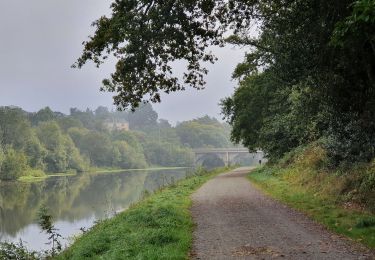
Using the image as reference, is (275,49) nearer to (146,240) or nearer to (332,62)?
(332,62)

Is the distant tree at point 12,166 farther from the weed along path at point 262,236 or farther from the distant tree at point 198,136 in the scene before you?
the distant tree at point 198,136

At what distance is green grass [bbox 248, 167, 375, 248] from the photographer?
1153 cm

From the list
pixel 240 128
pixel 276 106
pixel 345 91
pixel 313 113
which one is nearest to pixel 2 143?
pixel 240 128

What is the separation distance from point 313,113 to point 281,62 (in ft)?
26.2

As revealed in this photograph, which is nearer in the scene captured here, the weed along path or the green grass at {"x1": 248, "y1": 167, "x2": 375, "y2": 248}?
the weed along path

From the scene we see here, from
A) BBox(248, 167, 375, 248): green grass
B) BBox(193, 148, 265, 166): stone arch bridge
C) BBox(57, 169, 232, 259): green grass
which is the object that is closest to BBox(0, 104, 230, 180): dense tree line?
BBox(193, 148, 265, 166): stone arch bridge

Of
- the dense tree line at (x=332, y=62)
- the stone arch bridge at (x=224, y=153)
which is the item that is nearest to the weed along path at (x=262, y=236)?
the dense tree line at (x=332, y=62)

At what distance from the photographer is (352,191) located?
16844 millimetres

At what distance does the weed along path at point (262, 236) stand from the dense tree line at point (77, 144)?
235 ft

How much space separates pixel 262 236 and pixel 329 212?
4.06 m

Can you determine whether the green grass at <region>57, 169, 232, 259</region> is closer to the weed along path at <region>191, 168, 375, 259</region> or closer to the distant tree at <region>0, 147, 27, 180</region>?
the weed along path at <region>191, 168, 375, 259</region>

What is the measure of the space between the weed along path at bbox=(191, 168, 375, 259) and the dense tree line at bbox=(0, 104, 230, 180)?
2821 inches

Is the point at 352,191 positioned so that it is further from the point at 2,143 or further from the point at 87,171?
the point at 87,171

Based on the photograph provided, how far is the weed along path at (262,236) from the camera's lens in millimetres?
9859
